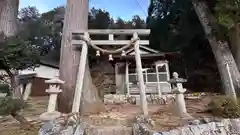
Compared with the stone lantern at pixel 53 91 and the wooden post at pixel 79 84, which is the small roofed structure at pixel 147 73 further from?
the stone lantern at pixel 53 91

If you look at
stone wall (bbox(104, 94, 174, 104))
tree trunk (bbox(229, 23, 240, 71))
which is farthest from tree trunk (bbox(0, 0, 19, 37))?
tree trunk (bbox(229, 23, 240, 71))

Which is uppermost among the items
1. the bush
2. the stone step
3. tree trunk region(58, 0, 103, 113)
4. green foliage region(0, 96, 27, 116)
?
tree trunk region(58, 0, 103, 113)

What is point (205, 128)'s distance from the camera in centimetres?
409


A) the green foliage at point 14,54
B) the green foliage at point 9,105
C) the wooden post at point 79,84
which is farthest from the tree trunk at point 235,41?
the green foliage at point 9,105

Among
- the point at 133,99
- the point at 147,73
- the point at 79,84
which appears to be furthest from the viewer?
the point at 147,73

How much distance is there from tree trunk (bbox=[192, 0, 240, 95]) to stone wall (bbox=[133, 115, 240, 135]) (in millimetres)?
3249

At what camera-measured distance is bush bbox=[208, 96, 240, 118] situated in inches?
184

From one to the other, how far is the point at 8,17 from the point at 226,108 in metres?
6.67

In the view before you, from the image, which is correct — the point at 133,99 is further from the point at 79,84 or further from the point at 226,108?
the point at 226,108

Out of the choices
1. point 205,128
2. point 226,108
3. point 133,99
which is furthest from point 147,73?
point 205,128

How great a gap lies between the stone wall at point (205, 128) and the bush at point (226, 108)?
259 millimetres

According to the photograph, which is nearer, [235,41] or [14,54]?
[14,54]

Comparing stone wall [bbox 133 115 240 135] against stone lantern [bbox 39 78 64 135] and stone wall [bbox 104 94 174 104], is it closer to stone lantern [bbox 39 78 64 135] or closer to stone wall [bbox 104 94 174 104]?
stone lantern [bbox 39 78 64 135]

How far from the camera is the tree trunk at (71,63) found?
5.77 m
